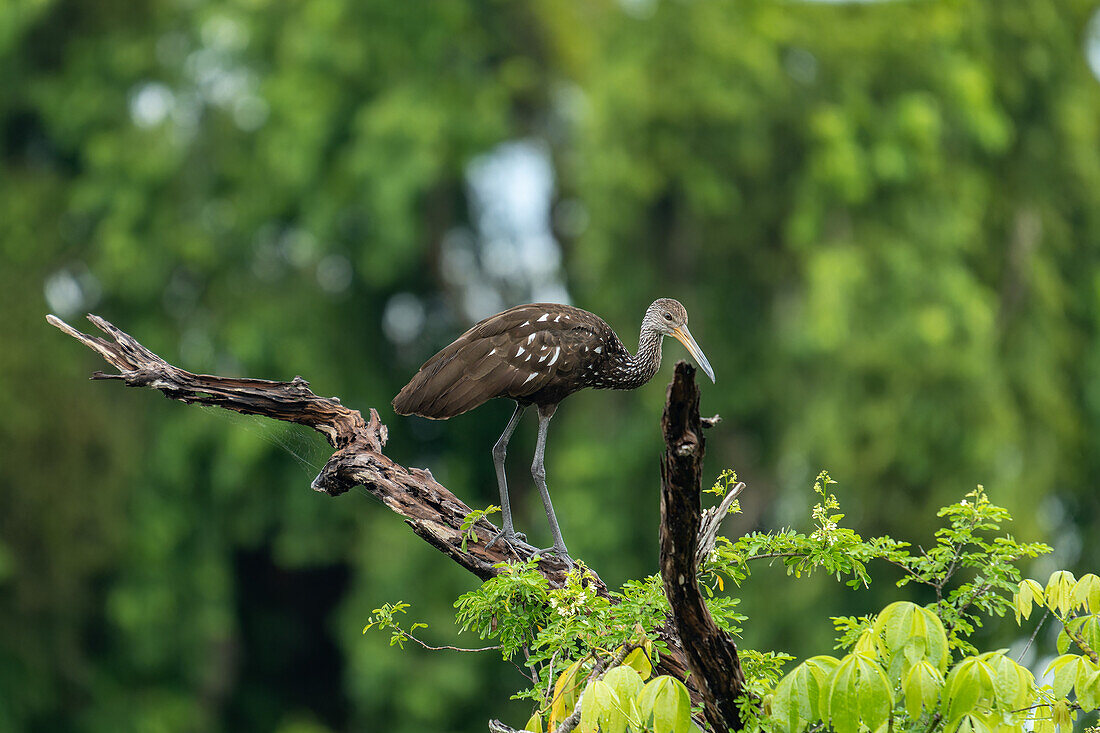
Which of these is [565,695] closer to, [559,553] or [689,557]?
[689,557]

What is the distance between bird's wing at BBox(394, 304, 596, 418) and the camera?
4.91 metres

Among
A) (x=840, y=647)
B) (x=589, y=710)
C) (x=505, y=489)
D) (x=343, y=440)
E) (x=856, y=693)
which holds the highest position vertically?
(x=505, y=489)

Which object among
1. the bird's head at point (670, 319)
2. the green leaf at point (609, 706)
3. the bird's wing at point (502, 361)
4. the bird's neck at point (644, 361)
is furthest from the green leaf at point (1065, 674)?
the bird's neck at point (644, 361)

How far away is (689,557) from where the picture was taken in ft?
10.5

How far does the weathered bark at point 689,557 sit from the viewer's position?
2.93 meters

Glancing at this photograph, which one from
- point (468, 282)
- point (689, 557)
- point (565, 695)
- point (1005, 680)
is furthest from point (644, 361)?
point (468, 282)

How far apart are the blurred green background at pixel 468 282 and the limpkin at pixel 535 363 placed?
7.01 m

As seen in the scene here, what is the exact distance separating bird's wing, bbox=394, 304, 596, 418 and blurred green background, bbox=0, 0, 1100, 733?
728 centimetres

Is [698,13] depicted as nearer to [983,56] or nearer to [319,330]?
[983,56]

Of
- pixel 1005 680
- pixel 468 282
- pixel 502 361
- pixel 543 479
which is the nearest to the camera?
pixel 1005 680

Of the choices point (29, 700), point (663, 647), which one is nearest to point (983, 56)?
point (663, 647)

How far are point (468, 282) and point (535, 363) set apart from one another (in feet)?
36.1

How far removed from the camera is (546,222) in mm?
16297

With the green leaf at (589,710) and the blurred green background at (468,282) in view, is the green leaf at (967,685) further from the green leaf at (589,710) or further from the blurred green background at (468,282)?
the blurred green background at (468,282)
